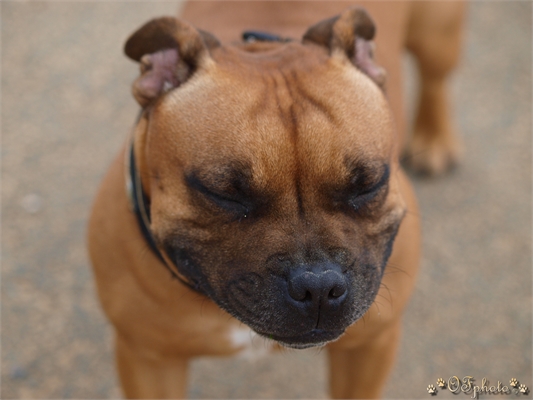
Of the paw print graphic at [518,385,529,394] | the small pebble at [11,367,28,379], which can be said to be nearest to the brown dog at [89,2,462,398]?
the paw print graphic at [518,385,529,394]

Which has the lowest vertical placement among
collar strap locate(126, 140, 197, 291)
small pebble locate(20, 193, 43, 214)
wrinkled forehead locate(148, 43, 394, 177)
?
small pebble locate(20, 193, 43, 214)

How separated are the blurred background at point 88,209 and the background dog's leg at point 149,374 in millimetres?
674

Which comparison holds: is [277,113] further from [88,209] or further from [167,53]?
[88,209]

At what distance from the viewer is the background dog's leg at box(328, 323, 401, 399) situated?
3150mm

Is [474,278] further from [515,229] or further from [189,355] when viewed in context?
[189,355]

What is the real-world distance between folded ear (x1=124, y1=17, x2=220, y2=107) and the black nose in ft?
2.93

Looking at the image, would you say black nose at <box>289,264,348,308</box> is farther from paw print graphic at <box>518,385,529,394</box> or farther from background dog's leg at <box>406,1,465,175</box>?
background dog's leg at <box>406,1,465,175</box>

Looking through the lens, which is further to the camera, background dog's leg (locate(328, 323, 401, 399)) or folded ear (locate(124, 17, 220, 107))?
background dog's leg (locate(328, 323, 401, 399))

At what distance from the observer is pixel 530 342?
405 centimetres

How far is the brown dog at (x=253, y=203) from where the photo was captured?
2.25m

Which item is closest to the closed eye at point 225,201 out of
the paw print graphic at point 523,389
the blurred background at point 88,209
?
the blurred background at point 88,209

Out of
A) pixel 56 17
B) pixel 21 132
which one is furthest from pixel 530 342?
pixel 56 17

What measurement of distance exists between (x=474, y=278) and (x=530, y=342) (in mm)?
527

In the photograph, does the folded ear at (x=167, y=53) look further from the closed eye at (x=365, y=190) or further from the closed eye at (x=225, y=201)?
the closed eye at (x=365, y=190)
